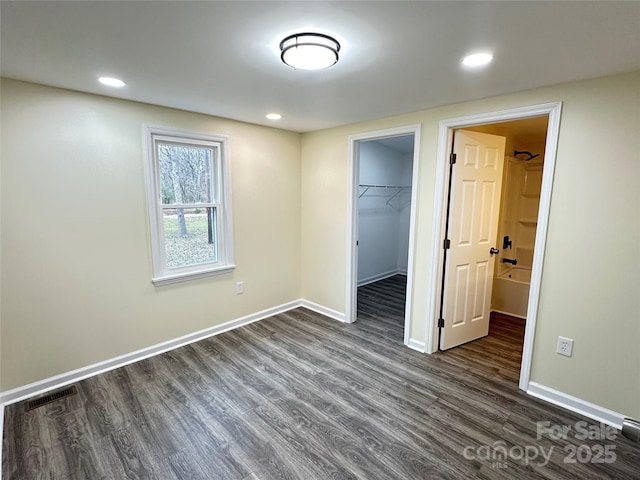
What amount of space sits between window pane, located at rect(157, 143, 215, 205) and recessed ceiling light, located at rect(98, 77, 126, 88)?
2.34 ft

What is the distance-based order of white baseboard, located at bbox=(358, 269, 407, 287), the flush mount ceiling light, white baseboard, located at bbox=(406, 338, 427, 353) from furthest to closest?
white baseboard, located at bbox=(358, 269, 407, 287) → white baseboard, located at bbox=(406, 338, 427, 353) → the flush mount ceiling light

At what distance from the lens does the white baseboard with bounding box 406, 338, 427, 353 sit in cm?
316

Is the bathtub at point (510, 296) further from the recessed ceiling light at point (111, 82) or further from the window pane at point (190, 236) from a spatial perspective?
the recessed ceiling light at point (111, 82)

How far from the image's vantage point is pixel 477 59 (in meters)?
1.80

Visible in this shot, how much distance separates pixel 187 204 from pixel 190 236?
1.12ft

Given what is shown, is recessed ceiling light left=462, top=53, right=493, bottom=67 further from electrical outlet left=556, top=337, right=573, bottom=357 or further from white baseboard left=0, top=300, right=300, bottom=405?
white baseboard left=0, top=300, right=300, bottom=405

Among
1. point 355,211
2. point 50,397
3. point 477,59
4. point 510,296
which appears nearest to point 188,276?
point 50,397

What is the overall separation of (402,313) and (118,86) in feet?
12.5

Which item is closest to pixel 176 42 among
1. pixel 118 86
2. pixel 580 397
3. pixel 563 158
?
pixel 118 86

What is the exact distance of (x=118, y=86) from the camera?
232 cm

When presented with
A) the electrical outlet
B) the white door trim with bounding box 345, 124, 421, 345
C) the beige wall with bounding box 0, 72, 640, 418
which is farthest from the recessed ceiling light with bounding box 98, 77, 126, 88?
the electrical outlet

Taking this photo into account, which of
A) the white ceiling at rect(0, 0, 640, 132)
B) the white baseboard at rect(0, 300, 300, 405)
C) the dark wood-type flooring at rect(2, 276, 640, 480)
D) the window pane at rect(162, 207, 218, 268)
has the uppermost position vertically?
the white ceiling at rect(0, 0, 640, 132)

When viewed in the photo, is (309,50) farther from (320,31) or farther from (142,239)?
(142,239)

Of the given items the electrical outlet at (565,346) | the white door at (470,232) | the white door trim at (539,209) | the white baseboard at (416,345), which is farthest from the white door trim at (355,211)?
the electrical outlet at (565,346)
